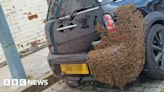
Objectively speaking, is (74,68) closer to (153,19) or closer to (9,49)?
(153,19)

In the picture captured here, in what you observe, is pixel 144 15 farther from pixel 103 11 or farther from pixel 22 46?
pixel 22 46

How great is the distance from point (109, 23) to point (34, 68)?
2.77 metres

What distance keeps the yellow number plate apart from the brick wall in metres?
2.92

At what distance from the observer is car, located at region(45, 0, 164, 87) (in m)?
4.34

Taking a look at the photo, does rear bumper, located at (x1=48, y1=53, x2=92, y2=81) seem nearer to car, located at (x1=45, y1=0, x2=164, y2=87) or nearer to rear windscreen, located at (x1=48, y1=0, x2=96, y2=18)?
car, located at (x1=45, y1=0, x2=164, y2=87)

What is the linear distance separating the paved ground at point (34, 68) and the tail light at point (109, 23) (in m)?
2.20

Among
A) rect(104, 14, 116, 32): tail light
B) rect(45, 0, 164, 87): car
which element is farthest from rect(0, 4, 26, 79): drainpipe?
rect(104, 14, 116, 32): tail light

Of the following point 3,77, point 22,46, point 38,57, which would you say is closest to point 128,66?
point 3,77

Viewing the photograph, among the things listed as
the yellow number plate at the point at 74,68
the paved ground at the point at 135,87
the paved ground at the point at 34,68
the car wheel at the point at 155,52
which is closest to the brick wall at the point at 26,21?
the paved ground at the point at 34,68

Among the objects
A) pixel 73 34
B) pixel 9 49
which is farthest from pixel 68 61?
pixel 9 49

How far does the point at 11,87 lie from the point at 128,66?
247 cm

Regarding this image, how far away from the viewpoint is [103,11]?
4.30 meters

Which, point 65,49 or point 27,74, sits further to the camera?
point 27,74

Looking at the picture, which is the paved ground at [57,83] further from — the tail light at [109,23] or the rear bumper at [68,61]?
the tail light at [109,23]
